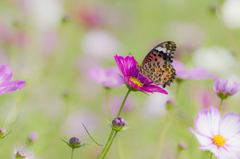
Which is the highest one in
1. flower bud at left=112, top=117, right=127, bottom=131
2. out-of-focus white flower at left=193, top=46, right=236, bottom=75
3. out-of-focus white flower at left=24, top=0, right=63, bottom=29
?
out-of-focus white flower at left=24, top=0, right=63, bottom=29

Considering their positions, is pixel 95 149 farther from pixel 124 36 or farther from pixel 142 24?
pixel 142 24

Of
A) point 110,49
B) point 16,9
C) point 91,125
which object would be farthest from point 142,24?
point 91,125

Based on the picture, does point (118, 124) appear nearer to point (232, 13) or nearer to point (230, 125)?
point (230, 125)

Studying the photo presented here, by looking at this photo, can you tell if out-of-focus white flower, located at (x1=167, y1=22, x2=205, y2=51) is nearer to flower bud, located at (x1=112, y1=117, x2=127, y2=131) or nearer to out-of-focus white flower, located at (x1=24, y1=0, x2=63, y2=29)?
out-of-focus white flower, located at (x1=24, y1=0, x2=63, y2=29)

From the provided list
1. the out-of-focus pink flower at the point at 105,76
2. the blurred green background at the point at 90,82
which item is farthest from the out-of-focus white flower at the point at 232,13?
the out-of-focus pink flower at the point at 105,76

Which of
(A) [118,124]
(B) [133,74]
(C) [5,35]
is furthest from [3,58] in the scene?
(A) [118,124]

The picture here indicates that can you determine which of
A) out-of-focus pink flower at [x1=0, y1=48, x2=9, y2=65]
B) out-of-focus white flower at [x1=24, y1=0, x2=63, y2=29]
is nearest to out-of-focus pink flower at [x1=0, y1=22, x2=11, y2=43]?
out-of-focus pink flower at [x1=0, y1=48, x2=9, y2=65]
